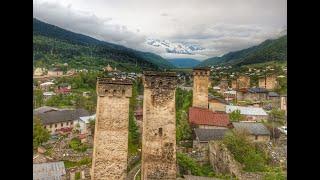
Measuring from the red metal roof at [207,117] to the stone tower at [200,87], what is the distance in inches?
6.1

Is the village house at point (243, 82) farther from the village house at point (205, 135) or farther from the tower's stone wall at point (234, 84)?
the village house at point (205, 135)

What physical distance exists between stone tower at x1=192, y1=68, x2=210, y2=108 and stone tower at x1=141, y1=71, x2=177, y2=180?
195cm

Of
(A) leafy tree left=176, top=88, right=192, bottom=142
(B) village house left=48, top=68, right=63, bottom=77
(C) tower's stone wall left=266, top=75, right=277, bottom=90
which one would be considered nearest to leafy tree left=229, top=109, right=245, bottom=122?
(A) leafy tree left=176, top=88, right=192, bottom=142

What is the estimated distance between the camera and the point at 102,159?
5703mm

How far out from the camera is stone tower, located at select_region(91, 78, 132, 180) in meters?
5.70

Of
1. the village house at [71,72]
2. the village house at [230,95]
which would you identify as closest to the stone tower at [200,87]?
the village house at [230,95]

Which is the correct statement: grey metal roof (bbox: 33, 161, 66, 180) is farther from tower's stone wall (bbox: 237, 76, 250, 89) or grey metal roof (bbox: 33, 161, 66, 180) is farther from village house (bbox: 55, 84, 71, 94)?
tower's stone wall (bbox: 237, 76, 250, 89)

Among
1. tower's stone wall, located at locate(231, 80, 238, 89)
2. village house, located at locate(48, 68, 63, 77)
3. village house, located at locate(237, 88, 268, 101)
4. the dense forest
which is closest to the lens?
the dense forest

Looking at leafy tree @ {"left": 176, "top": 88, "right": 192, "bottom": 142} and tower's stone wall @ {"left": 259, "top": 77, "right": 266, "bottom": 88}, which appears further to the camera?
leafy tree @ {"left": 176, "top": 88, "right": 192, "bottom": 142}

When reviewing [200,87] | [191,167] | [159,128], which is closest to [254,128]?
[200,87]

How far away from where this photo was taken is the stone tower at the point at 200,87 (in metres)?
7.89
